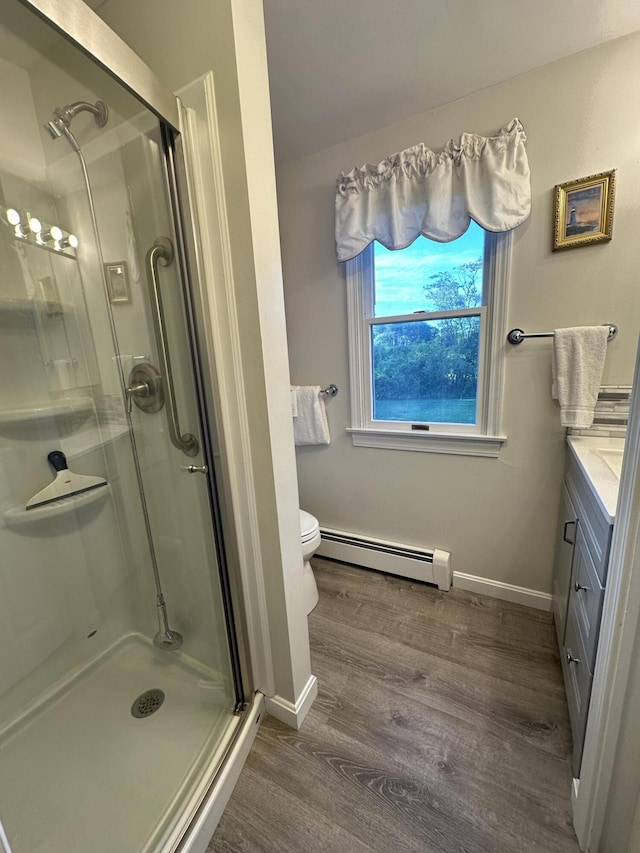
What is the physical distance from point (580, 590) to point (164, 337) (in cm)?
156

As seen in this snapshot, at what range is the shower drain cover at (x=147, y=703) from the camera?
3.85ft

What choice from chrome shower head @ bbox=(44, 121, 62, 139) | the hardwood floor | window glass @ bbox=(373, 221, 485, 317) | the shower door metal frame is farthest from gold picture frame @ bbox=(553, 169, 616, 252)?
chrome shower head @ bbox=(44, 121, 62, 139)

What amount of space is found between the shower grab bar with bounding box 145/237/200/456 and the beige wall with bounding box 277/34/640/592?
102 centimetres

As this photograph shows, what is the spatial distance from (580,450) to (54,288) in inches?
80.5

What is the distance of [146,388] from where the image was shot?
118 centimetres

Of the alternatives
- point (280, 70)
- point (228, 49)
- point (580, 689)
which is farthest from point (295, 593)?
point (280, 70)

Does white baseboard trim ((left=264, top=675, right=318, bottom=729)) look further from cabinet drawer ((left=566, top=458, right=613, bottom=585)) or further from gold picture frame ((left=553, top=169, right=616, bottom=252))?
gold picture frame ((left=553, top=169, right=616, bottom=252))

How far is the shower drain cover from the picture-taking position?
1.17 m

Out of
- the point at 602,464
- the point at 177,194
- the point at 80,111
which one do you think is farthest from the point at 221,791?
the point at 80,111

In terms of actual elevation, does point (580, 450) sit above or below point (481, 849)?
above

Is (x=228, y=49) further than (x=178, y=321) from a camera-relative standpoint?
No

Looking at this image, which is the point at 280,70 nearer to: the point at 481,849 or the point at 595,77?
the point at 595,77

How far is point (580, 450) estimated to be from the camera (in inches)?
51.7

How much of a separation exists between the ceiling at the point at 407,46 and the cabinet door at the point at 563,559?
1685mm
